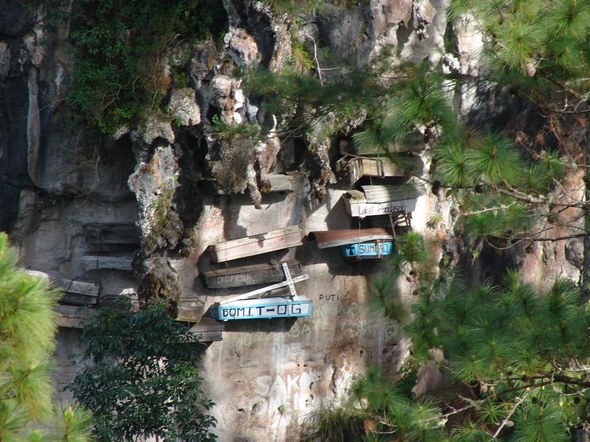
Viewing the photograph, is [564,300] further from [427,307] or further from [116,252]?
[116,252]

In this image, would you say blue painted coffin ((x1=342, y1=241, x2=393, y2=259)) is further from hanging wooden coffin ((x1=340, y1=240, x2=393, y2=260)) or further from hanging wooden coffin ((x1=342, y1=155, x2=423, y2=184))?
hanging wooden coffin ((x1=342, y1=155, x2=423, y2=184))

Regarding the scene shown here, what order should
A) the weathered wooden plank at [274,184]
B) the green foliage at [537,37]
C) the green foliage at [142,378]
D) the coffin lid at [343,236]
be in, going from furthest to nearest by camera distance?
the coffin lid at [343,236] → the weathered wooden plank at [274,184] → the green foliage at [142,378] → the green foliage at [537,37]

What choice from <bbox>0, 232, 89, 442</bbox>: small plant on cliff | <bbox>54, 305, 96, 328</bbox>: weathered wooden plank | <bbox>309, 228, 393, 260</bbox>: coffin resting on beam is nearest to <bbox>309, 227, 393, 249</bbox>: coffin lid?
<bbox>309, 228, 393, 260</bbox>: coffin resting on beam

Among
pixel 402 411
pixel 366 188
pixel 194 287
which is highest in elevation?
pixel 366 188

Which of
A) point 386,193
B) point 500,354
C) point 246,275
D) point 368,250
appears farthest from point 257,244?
point 500,354

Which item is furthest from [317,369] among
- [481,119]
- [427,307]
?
[427,307]

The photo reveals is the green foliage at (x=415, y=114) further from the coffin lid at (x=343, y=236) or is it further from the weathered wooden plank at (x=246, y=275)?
the coffin lid at (x=343, y=236)

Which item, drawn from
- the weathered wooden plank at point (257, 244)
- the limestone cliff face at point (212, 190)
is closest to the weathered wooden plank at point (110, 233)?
the limestone cliff face at point (212, 190)

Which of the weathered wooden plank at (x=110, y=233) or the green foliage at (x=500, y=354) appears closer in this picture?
the green foliage at (x=500, y=354)
